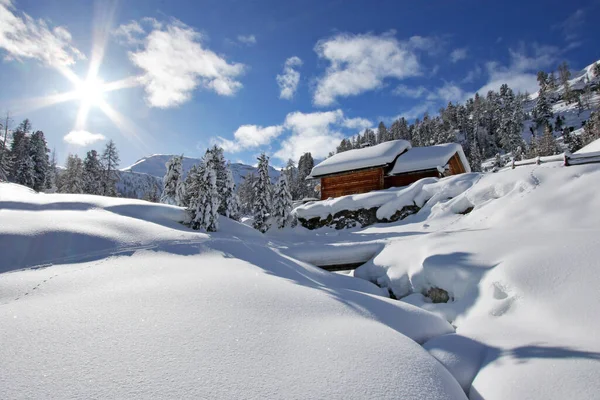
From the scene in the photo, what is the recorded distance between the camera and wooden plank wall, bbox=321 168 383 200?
22.5 metres

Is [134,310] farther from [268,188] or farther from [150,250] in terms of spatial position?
[268,188]

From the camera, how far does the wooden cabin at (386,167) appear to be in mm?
20500

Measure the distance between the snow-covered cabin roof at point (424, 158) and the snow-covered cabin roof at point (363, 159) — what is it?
806 millimetres

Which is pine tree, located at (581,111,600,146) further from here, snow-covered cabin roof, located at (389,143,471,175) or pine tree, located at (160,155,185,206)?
pine tree, located at (160,155,185,206)

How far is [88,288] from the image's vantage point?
3730 mm

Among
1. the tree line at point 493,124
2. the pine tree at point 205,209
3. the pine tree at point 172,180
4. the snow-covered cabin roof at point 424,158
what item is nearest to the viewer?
the pine tree at point 205,209

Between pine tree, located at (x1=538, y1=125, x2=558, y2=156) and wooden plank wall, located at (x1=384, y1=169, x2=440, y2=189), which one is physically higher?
pine tree, located at (x1=538, y1=125, x2=558, y2=156)

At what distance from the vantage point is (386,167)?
73.3 feet

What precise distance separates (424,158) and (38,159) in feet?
168

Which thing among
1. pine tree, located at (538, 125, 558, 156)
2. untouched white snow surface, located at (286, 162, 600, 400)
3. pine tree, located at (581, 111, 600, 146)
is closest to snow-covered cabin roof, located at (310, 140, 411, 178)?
untouched white snow surface, located at (286, 162, 600, 400)

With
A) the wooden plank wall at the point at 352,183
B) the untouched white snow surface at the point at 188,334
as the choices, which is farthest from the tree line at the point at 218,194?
the untouched white snow surface at the point at 188,334

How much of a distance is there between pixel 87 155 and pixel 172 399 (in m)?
45.7

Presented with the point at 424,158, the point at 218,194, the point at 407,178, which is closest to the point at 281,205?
the point at 218,194

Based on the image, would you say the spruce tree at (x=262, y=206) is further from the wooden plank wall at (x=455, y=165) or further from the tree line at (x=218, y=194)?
the wooden plank wall at (x=455, y=165)
